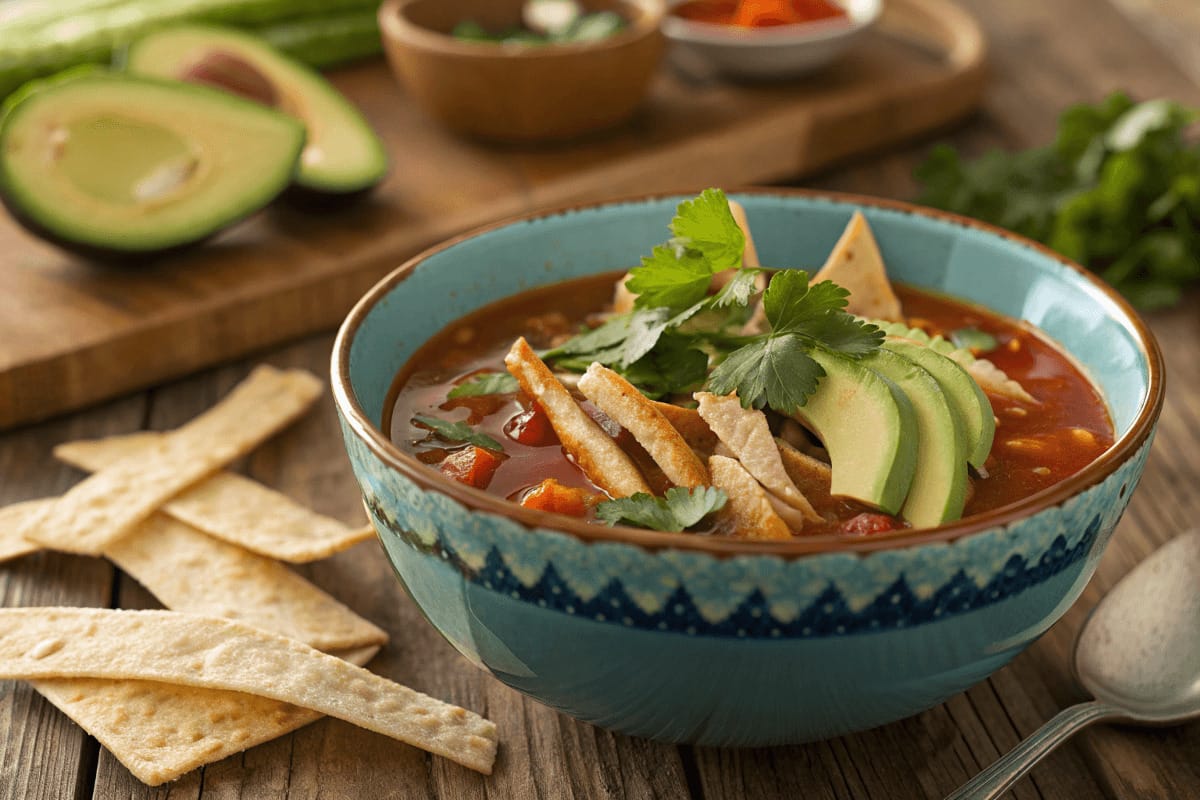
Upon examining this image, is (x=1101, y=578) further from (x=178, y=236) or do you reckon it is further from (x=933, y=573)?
(x=178, y=236)

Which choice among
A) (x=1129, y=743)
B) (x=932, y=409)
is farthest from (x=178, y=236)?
(x=1129, y=743)

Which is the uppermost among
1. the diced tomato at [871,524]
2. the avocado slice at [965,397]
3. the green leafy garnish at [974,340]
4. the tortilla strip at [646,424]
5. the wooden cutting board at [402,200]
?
the avocado slice at [965,397]

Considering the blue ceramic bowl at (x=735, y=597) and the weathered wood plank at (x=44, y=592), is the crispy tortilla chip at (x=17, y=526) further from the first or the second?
the blue ceramic bowl at (x=735, y=597)

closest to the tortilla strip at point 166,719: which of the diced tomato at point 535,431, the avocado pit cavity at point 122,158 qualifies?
the diced tomato at point 535,431

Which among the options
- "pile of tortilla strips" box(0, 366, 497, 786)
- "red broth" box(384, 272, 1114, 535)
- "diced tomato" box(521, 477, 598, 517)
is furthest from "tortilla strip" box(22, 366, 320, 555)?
"diced tomato" box(521, 477, 598, 517)

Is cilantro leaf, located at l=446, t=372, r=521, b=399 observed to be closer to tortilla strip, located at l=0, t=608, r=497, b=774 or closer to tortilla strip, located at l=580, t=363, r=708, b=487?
tortilla strip, located at l=580, t=363, r=708, b=487
